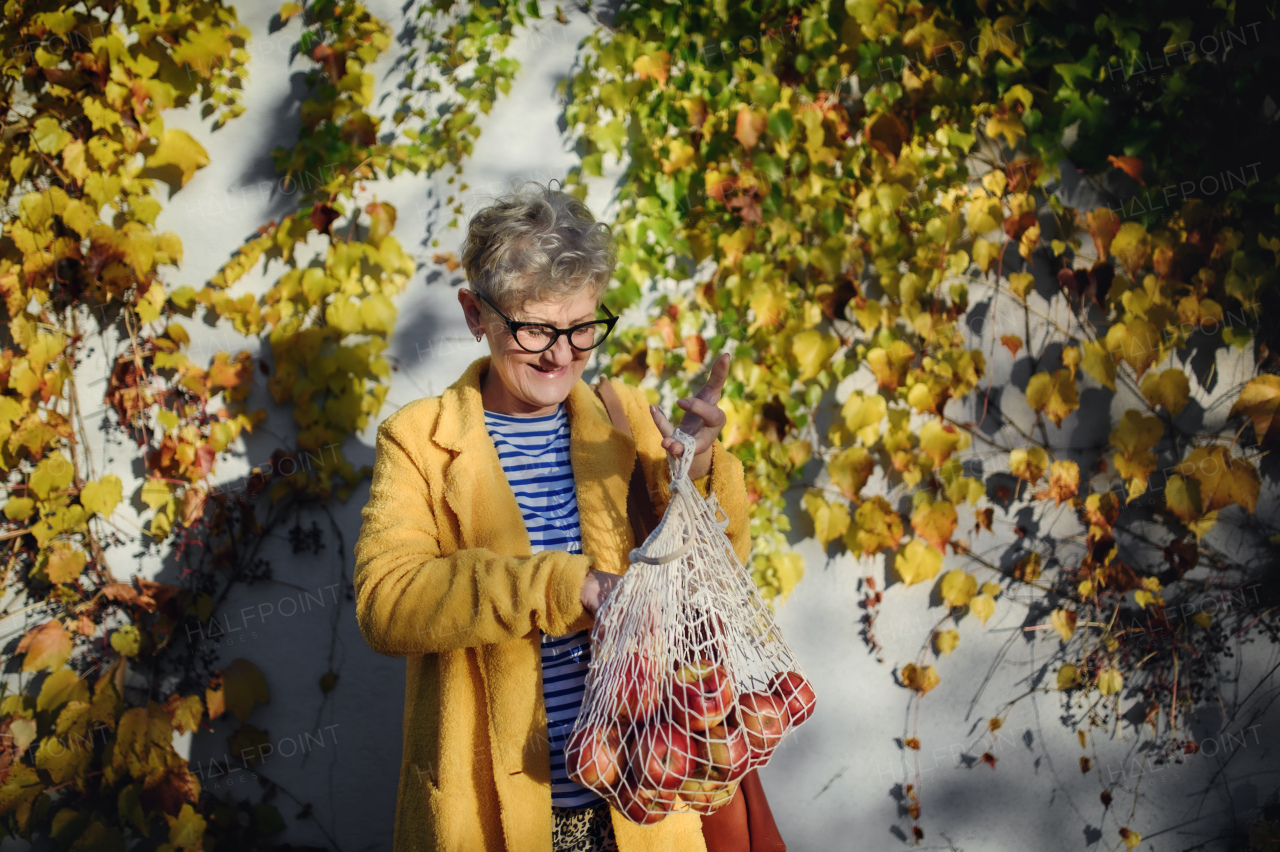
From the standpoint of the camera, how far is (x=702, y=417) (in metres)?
1.30

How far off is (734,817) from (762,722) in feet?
1.53

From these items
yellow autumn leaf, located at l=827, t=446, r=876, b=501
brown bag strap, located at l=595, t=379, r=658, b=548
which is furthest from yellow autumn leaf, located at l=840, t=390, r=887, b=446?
brown bag strap, located at l=595, t=379, r=658, b=548

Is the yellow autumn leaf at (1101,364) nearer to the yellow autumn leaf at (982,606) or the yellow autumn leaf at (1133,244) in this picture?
the yellow autumn leaf at (1133,244)

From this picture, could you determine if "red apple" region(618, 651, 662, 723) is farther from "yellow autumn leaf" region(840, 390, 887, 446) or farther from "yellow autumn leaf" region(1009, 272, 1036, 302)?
"yellow autumn leaf" region(1009, 272, 1036, 302)

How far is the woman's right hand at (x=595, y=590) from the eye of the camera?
47.5 inches

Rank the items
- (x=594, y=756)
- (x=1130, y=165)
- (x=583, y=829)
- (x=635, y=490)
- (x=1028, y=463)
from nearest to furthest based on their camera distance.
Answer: (x=594, y=756), (x=583, y=829), (x=635, y=490), (x=1130, y=165), (x=1028, y=463)

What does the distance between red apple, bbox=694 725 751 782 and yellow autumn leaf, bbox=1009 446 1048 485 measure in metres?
1.58

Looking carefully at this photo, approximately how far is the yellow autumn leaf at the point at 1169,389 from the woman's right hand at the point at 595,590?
2003 millimetres

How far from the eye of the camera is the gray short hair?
1312 mm

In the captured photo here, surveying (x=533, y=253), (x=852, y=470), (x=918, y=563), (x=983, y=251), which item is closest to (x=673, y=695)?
(x=533, y=253)

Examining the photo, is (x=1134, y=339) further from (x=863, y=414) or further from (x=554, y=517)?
(x=554, y=517)

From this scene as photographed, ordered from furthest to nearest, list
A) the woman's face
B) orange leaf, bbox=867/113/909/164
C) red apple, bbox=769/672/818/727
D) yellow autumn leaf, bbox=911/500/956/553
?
yellow autumn leaf, bbox=911/500/956/553 < orange leaf, bbox=867/113/909/164 < the woman's face < red apple, bbox=769/672/818/727

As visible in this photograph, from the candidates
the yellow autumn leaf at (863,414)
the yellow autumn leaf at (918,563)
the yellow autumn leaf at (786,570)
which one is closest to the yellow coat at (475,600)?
the yellow autumn leaf at (786,570)

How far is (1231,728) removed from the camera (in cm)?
240
